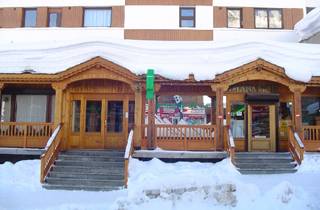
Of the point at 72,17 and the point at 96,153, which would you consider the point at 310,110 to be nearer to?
the point at 96,153

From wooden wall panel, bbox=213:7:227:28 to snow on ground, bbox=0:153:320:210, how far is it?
509 inches

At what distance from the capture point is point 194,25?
950 inches

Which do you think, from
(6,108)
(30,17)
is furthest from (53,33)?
(6,108)

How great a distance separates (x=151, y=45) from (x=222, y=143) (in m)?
5.82

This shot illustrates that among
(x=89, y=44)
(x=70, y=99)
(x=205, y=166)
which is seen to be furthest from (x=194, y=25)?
(x=205, y=166)

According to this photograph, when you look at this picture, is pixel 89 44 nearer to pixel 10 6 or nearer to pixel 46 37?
pixel 46 37

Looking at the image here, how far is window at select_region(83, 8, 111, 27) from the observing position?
24.6 metres

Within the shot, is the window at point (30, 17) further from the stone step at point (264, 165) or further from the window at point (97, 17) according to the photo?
the stone step at point (264, 165)

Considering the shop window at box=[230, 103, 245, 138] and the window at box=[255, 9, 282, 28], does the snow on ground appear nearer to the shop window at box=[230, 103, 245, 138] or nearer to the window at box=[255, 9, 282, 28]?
the shop window at box=[230, 103, 245, 138]

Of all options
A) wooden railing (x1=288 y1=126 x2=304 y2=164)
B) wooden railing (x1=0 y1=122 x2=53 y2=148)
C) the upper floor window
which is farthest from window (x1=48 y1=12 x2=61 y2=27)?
wooden railing (x1=288 y1=126 x2=304 y2=164)

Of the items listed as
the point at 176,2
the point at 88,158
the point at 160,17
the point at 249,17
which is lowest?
the point at 88,158

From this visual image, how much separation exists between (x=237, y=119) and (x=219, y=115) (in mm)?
1575

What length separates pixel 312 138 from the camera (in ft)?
53.2

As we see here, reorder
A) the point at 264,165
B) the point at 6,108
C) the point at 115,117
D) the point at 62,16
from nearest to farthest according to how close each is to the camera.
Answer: the point at 264,165 → the point at 115,117 → the point at 6,108 → the point at 62,16
